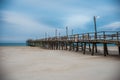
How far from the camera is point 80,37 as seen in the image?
22.6 m

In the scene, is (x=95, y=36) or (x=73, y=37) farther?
(x=73, y=37)

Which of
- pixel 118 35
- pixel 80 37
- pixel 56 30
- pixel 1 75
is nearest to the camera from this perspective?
pixel 1 75

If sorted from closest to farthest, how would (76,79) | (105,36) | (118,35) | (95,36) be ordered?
(76,79)
(118,35)
(105,36)
(95,36)

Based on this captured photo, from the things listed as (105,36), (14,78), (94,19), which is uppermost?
(94,19)

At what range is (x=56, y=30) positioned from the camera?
49.3 meters

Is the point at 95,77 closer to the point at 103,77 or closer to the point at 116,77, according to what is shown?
the point at 103,77

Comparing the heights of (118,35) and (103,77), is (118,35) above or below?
above

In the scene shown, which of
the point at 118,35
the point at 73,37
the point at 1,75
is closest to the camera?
the point at 1,75

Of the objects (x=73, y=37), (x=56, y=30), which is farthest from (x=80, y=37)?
(x=56, y=30)

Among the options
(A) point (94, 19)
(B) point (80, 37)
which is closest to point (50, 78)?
(B) point (80, 37)

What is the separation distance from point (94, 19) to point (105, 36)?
6.62 metres

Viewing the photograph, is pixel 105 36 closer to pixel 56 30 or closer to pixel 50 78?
pixel 50 78

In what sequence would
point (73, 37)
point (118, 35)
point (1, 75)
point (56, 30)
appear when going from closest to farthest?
point (1, 75), point (118, 35), point (73, 37), point (56, 30)

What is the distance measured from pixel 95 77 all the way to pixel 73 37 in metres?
16.9
